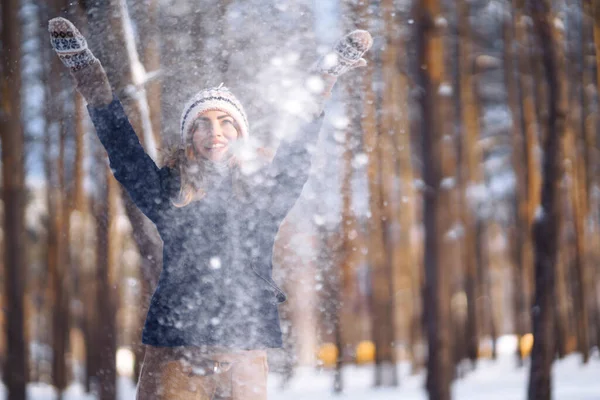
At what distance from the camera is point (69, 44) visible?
2094 mm

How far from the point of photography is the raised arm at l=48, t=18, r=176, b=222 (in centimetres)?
214

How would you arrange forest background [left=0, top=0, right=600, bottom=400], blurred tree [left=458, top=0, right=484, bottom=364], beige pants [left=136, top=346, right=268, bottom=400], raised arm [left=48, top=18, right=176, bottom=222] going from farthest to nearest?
blurred tree [left=458, top=0, right=484, bottom=364] < forest background [left=0, top=0, right=600, bottom=400] < raised arm [left=48, top=18, right=176, bottom=222] < beige pants [left=136, top=346, right=268, bottom=400]

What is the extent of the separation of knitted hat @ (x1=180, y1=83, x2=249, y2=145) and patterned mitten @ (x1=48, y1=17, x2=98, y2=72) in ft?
1.16

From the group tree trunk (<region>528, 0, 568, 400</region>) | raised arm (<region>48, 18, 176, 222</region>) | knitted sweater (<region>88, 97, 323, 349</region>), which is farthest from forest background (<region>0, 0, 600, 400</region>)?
raised arm (<region>48, 18, 176, 222</region>)

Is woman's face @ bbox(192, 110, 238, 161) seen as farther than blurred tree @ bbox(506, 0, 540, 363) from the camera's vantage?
No

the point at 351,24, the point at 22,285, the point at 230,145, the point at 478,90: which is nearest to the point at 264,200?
the point at 230,145

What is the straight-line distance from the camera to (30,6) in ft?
26.3

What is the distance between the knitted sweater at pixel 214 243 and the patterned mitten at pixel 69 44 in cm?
16

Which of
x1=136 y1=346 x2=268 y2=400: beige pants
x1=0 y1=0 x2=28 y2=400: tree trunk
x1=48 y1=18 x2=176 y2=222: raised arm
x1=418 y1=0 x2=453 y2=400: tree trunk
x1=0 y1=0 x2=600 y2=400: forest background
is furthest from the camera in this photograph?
x1=0 y1=0 x2=28 y2=400: tree trunk

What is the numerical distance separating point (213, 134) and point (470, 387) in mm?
10676

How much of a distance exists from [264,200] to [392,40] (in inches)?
266

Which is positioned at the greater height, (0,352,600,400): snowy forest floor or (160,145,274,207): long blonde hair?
(160,145,274,207): long blonde hair

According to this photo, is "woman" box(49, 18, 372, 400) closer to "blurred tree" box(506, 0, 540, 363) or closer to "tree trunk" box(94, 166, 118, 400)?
"tree trunk" box(94, 166, 118, 400)

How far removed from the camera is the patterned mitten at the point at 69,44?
2049 mm
